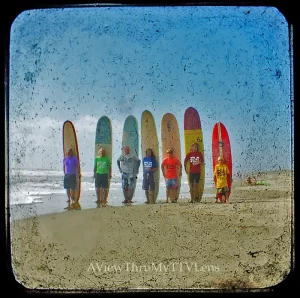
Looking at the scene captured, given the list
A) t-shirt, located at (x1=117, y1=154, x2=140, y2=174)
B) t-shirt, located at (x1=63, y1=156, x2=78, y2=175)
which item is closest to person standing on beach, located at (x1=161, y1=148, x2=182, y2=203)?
t-shirt, located at (x1=117, y1=154, x2=140, y2=174)

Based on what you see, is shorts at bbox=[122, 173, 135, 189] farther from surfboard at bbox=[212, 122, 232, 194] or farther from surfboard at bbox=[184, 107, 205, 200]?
surfboard at bbox=[212, 122, 232, 194]

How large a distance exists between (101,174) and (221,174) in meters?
0.51

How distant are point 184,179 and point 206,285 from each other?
45 centimetres

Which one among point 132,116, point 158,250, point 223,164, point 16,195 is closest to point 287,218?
point 223,164

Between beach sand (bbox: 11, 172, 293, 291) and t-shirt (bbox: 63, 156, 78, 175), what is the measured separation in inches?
6.6

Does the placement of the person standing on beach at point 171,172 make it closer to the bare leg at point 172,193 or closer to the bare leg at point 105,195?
the bare leg at point 172,193

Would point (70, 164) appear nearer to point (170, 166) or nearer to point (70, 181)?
point (70, 181)

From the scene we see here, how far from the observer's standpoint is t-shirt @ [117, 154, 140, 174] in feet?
6.52

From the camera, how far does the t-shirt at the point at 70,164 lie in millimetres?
1976

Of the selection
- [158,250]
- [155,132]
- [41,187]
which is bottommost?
[158,250]

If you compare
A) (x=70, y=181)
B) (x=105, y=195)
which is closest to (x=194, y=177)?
(x=105, y=195)

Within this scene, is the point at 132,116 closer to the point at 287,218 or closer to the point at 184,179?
the point at 184,179

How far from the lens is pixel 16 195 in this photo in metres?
1.97

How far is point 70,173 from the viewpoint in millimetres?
1981
